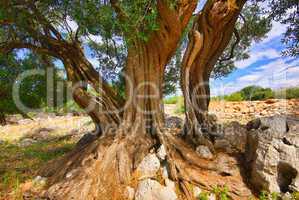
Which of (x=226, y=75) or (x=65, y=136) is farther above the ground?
(x=226, y=75)

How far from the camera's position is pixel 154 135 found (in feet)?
20.7

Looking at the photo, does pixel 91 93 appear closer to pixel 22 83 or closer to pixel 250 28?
pixel 22 83

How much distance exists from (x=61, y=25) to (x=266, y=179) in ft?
16.8

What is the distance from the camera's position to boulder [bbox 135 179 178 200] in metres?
5.36

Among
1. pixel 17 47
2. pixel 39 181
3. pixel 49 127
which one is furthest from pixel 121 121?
pixel 49 127

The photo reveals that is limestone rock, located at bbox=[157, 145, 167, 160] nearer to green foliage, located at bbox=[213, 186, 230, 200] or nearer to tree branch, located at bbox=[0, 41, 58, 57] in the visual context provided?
green foliage, located at bbox=[213, 186, 230, 200]

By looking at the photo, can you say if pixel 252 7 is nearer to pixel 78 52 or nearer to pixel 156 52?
pixel 156 52

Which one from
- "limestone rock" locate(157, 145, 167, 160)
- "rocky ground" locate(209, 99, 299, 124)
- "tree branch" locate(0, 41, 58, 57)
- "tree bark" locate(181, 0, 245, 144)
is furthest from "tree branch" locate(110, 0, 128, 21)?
"rocky ground" locate(209, 99, 299, 124)

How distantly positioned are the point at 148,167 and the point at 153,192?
1.74 ft

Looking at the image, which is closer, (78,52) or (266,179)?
(266,179)

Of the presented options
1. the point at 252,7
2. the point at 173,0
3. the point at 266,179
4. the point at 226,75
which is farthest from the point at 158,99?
the point at 226,75

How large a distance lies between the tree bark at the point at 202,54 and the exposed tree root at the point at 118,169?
2.24ft

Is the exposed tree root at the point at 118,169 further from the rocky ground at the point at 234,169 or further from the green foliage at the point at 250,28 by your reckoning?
the green foliage at the point at 250,28

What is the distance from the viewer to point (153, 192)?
17.7 feet
